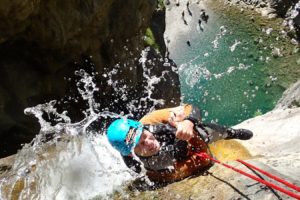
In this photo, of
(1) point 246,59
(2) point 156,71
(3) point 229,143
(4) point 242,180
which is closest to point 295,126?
(3) point 229,143

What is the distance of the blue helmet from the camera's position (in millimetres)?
4738

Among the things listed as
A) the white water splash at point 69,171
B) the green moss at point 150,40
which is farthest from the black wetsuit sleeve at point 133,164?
the green moss at point 150,40

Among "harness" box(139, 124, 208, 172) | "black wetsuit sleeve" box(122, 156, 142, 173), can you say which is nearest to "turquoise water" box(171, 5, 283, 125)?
"harness" box(139, 124, 208, 172)

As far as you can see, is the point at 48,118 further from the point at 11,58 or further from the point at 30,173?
the point at 30,173

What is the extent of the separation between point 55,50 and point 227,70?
11.4m

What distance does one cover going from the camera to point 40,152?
20.2 ft

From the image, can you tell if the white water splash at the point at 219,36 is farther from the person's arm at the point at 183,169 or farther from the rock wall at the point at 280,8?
the person's arm at the point at 183,169

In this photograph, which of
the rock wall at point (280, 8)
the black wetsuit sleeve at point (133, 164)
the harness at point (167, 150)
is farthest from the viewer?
the rock wall at point (280, 8)

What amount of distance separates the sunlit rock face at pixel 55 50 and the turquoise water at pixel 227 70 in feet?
21.2

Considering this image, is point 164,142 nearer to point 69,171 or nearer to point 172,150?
point 172,150

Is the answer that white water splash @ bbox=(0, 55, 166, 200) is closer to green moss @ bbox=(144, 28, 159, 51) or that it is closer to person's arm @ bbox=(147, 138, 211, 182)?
person's arm @ bbox=(147, 138, 211, 182)

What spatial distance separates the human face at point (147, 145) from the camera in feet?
15.6

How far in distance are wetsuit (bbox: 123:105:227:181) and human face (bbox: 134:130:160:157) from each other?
0.15 meters

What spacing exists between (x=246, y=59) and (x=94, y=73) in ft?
33.3
